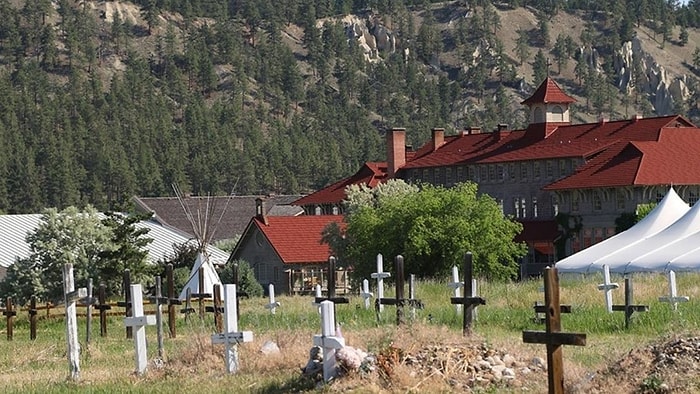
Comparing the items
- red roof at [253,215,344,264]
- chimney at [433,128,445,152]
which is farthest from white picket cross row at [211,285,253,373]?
chimney at [433,128,445,152]

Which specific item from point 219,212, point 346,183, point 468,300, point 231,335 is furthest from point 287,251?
point 231,335

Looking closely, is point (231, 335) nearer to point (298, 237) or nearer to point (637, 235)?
point (637, 235)

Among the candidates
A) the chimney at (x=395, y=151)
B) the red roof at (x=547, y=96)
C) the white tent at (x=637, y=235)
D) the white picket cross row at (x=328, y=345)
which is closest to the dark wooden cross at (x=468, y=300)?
the white picket cross row at (x=328, y=345)

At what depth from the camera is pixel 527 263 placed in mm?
A: 100250

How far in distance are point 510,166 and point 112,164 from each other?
276 feet

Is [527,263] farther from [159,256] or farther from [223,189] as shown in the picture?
[223,189]

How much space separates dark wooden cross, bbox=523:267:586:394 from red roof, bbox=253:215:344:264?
74975 mm

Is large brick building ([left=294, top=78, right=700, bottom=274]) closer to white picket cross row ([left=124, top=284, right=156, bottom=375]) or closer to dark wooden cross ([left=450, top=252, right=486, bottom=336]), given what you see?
dark wooden cross ([left=450, top=252, right=486, bottom=336])

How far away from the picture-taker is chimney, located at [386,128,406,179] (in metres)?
120

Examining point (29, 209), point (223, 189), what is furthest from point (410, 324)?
point (223, 189)

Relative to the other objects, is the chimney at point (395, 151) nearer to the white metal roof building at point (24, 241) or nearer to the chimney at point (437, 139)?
the chimney at point (437, 139)

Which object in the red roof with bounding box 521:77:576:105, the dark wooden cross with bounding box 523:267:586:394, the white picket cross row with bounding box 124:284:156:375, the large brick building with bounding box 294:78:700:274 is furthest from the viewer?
the red roof with bounding box 521:77:576:105

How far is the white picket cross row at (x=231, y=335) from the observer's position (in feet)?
73.2

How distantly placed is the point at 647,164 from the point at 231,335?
7582 cm
